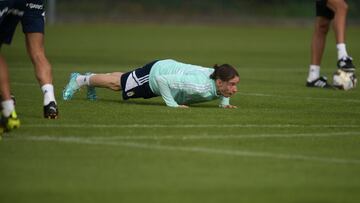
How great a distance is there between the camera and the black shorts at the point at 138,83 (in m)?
14.5

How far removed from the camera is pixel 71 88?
15281mm

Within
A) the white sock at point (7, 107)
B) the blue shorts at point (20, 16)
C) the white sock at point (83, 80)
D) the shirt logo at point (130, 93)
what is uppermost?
the blue shorts at point (20, 16)

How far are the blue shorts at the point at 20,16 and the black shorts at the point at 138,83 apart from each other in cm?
178

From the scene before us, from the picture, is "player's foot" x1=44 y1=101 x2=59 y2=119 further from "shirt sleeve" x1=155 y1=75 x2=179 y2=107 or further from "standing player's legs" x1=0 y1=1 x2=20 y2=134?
"shirt sleeve" x1=155 y1=75 x2=179 y2=107

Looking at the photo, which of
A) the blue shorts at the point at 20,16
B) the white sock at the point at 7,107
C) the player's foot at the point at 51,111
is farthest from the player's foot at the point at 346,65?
the white sock at the point at 7,107

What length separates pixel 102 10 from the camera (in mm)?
49719

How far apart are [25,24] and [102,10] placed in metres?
36.8

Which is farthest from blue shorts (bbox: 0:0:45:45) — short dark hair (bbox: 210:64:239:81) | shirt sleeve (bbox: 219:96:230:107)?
shirt sleeve (bbox: 219:96:230:107)

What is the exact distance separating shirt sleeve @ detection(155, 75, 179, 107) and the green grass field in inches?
4.4

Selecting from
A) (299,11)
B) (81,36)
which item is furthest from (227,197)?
(299,11)

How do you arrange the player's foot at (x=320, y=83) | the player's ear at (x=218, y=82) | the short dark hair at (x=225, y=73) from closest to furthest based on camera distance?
the short dark hair at (x=225, y=73) → the player's ear at (x=218, y=82) → the player's foot at (x=320, y=83)

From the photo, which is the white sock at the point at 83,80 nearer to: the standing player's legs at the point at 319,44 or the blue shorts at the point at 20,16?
the blue shorts at the point at 20,16

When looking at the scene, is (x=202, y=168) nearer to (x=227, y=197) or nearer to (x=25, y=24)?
(x=227, y=197)

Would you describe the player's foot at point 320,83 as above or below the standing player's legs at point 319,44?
below
